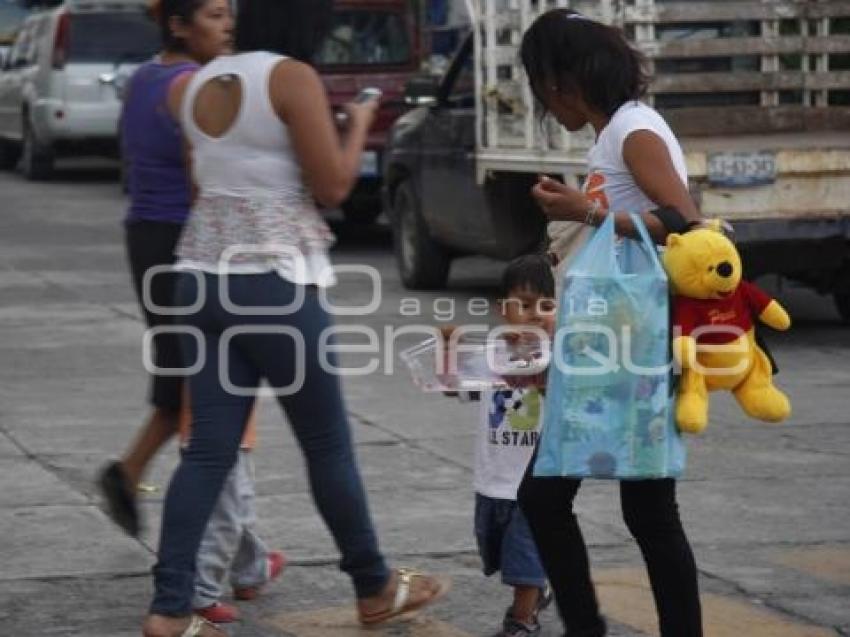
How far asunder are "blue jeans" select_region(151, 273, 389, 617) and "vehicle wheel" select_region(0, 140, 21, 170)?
76.2 feet

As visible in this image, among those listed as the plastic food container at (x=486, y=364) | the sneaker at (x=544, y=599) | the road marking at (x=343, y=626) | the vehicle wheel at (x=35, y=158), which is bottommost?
the vehicle wheel at (x=35, y=158)

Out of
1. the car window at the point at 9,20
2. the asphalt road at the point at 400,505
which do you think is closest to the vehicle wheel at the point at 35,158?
the asphalt road at the point at 400,505

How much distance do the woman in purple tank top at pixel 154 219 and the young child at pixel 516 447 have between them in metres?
1.05

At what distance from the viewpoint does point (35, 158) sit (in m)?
26.4

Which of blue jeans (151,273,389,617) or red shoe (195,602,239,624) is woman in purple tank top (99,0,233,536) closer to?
red shoe (195,602,239,624)

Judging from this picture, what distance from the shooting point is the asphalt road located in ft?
20.8

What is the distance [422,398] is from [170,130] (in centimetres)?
424

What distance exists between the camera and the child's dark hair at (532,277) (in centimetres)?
596

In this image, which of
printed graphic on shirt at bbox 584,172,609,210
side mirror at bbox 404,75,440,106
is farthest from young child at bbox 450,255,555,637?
side mirror at bbox 404,75,440,106

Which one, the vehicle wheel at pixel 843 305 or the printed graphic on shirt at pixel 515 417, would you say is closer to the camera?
the printed graphic on shirt at pixel 515 417

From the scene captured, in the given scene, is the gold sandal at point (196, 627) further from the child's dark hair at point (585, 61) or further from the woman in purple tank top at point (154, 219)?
the child's dark hair at point (585, 61)

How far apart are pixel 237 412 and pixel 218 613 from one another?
77 centimetres

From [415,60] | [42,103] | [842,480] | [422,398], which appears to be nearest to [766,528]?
[842,480]

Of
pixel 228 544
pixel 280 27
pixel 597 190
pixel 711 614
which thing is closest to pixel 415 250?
pixel 711 614
